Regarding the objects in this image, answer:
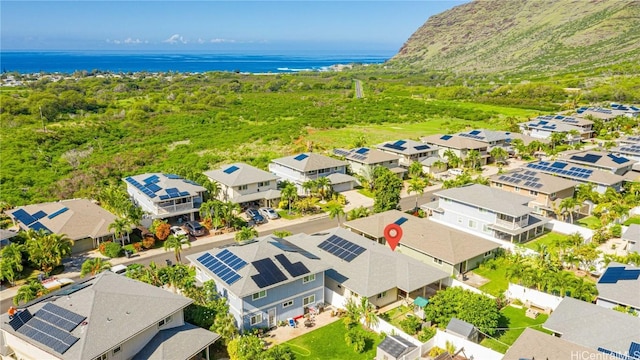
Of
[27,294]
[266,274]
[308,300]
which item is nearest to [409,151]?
[308,300]

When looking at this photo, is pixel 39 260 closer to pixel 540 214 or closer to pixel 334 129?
pixel 540 214

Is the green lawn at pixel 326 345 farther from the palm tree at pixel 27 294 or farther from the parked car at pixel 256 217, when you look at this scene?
the parked car at pixel 256 217

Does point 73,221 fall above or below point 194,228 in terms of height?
above

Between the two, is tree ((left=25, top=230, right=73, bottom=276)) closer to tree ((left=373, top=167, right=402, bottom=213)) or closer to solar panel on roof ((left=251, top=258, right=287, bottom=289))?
solar panel on roof ((left=251, top=258, right=287, bottom=289))

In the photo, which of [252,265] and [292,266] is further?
A: [292,266]

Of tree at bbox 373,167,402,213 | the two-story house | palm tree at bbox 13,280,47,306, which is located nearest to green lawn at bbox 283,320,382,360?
palm tree at bbox 13,280,47,306

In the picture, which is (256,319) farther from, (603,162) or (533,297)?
(603,162)

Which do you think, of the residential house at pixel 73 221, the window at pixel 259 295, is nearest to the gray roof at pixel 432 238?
the window at pixel 259 295

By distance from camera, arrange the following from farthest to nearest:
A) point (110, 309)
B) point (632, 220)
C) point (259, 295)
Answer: point (632, 220) < point (259, 295) < point (110, 309)
